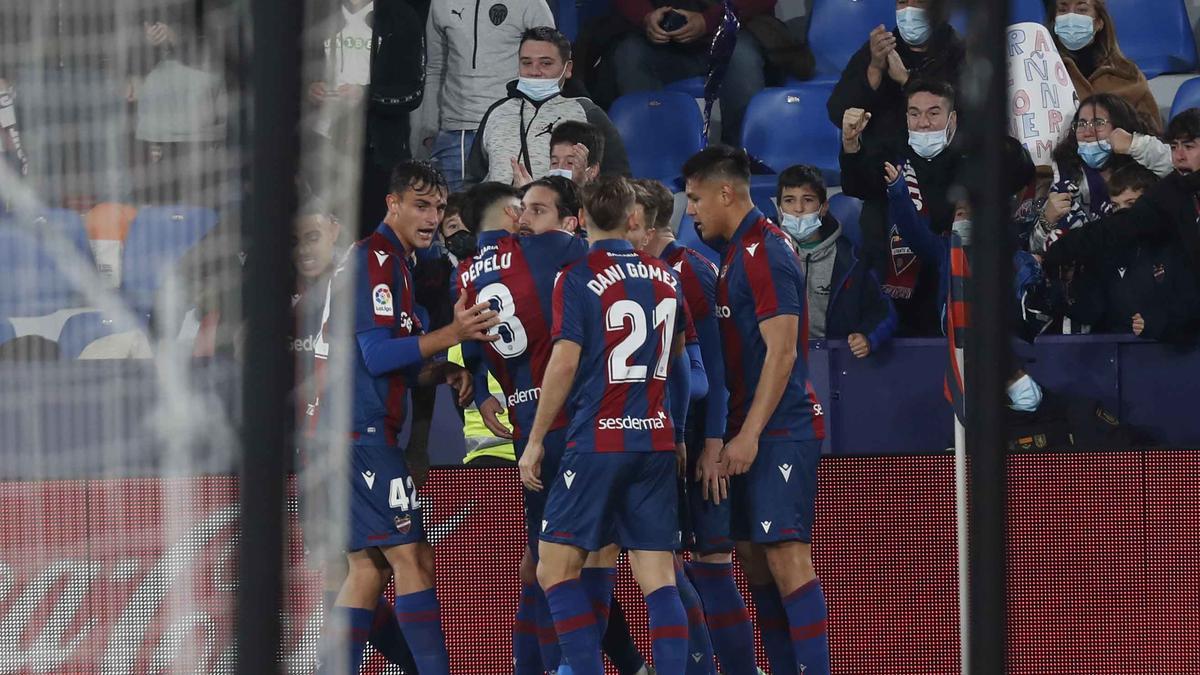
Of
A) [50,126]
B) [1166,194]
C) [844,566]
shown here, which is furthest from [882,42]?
[50,126]

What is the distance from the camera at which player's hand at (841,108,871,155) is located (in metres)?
5.87

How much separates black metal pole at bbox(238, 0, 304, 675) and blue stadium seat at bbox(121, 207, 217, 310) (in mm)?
301

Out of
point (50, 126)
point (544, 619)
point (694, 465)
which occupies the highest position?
point (50, 126)

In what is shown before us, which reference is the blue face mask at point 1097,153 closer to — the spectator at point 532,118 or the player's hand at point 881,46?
the player's hand at point 881,46

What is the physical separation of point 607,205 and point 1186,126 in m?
2.35

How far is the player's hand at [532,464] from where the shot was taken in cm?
405

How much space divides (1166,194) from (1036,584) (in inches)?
56.7

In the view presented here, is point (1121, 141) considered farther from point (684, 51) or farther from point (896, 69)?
point (684, 51)

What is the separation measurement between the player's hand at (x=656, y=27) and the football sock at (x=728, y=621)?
313 cm

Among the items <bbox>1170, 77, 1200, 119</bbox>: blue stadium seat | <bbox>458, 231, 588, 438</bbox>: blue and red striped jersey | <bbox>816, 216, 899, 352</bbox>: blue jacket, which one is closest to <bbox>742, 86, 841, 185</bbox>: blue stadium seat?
<bbox>816, 216, 899, 352</bbox>: blue jacket

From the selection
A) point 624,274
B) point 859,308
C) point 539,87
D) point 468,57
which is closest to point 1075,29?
point 859,308

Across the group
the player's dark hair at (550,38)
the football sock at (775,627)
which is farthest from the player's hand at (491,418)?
the player's dark hair at (550,38)

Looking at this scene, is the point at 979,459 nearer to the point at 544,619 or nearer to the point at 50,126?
the point at 50,126

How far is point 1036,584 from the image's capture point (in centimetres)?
482
